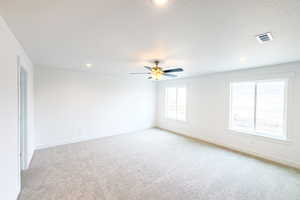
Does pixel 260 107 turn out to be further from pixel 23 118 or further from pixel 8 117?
pixel 23 118

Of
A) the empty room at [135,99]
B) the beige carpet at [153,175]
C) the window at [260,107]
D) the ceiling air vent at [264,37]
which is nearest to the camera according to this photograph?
the empty room at [135,99]

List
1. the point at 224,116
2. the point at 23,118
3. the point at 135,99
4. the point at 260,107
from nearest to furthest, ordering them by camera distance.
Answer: the point at 23,118 → the point at 260,107 → the point at 224,116 → the point at 135,99

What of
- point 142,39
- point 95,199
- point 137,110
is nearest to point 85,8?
point 142,39

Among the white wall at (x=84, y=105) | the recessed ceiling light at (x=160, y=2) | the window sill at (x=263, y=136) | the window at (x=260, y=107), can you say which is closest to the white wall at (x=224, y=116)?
the window sill at (x=263, y=136)

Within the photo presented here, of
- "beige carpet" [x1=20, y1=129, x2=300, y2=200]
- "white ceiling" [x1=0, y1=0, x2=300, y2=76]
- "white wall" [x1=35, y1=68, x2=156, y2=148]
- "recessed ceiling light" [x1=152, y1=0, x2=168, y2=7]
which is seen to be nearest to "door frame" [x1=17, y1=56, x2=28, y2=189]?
"beige carpet" [x1=20, y1=129, x2=300, y2=200]

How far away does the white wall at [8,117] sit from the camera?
5.38 feet

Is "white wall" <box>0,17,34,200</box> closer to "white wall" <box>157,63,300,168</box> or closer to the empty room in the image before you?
the empty room

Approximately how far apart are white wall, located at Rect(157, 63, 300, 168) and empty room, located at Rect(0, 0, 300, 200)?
0.03 metres

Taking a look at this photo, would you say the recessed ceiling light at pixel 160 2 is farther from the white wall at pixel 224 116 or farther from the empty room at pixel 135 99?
the white wall at pixel 224 116

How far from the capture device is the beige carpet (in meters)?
2.30

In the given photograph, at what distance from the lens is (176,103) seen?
6.35 meters

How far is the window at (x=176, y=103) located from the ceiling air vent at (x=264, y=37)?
3926mm

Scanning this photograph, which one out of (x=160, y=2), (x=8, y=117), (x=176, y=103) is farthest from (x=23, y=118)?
(x=176, y=103)

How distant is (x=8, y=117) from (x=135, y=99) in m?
4.67
